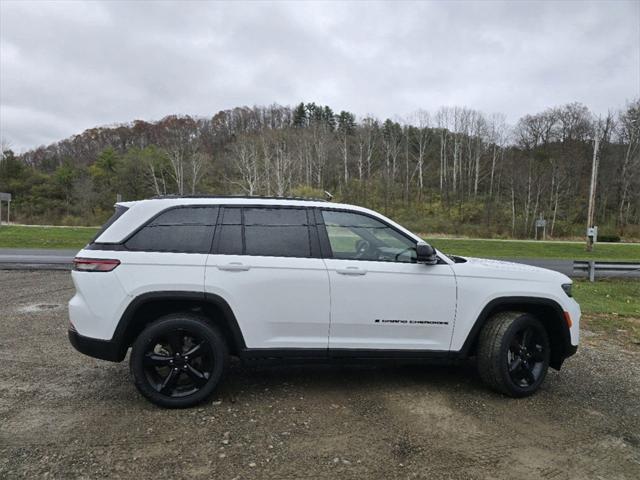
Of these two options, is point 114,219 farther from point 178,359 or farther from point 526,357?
point 526,357

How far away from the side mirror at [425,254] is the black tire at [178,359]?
1.87m

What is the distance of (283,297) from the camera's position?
3.66 meters

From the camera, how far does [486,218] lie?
5372cm

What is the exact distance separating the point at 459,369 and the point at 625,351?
2.67 m

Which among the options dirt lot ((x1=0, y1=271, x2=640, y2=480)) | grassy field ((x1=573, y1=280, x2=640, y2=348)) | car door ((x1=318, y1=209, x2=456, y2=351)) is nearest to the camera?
dirt lot ((x1=0, y1=271, x2=640, y2=480))

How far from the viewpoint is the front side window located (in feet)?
12.9

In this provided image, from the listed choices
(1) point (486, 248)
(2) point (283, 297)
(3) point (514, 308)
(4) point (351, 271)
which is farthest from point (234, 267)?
(1) point (486, 248)

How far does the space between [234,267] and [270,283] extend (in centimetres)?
33

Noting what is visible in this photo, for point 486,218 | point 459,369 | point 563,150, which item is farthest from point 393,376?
point 563,150

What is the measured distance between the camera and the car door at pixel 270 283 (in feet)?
11.9

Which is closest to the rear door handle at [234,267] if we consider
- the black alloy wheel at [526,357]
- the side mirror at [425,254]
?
the side mirror at [425,254]

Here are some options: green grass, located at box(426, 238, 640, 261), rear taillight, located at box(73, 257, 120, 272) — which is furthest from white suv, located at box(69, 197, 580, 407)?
green grass, located at box(426, 238, 640, 261)

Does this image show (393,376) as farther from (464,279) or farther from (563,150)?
(563,150)

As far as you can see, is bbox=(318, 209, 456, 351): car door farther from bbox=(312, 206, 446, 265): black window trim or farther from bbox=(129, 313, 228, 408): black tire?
bbox=(129, 313, 228, 408): black tire
